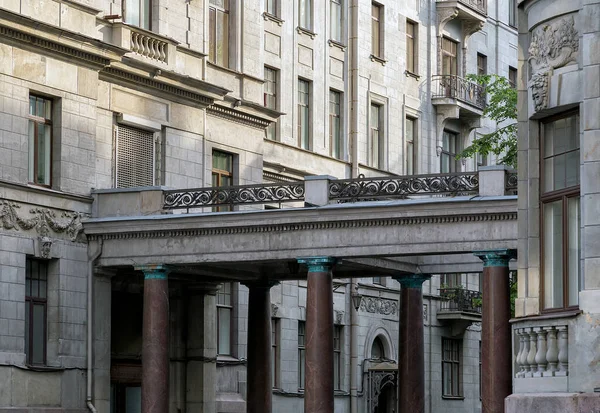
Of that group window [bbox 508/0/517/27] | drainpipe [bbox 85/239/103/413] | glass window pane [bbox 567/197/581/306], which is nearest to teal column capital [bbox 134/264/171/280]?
drainpipe [bbox 85/239/103/413]

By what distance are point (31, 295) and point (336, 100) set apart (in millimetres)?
18371

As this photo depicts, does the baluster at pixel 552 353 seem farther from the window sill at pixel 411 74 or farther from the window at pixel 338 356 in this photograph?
the window sill at pixel 411 74

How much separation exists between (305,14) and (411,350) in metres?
13.8

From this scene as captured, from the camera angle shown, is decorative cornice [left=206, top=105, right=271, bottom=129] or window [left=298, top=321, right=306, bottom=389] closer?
decorative cornice [left=206, top=105, right=271, bottom=129]

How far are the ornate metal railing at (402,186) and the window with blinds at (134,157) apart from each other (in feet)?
18.9

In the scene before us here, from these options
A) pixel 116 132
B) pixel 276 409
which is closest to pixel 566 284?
pixel 116 132

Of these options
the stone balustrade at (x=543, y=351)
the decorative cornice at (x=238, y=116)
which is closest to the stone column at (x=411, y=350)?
the decorative cornice at (x=238, y=116)

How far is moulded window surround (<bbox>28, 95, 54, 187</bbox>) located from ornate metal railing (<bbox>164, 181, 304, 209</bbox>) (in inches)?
108

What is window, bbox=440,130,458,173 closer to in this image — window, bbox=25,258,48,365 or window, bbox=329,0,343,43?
window, bbox=329,0,343,43

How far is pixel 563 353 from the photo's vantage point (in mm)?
19594

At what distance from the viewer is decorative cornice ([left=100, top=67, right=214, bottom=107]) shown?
3853cm

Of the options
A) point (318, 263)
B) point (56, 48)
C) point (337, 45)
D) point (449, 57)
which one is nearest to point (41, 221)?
point (56, 48)

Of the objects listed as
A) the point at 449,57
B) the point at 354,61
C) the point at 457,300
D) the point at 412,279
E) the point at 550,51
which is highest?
the point at 449,57

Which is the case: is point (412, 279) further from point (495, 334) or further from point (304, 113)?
point (304, 113)
